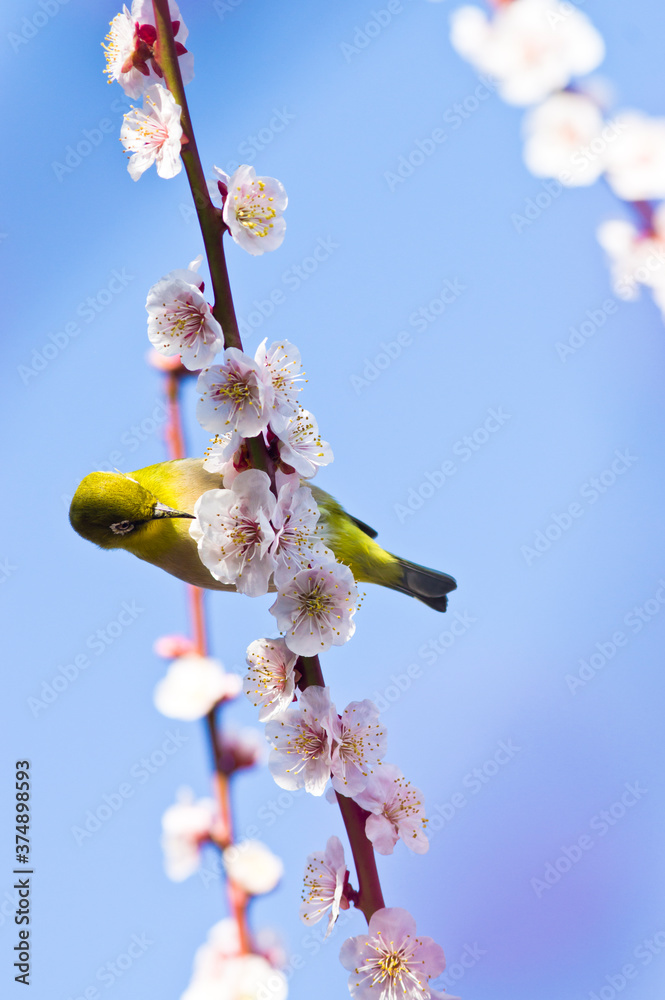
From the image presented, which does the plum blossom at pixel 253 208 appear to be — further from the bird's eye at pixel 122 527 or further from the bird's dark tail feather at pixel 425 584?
the bird's dark tail feather at pixel 425 584

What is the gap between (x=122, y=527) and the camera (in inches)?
90.4

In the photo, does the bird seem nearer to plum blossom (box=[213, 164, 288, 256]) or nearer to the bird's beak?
the bird's beak

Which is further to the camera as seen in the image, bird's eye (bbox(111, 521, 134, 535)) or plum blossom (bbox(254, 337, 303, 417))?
bird's eye (bbox(111, 521, 134, 535))

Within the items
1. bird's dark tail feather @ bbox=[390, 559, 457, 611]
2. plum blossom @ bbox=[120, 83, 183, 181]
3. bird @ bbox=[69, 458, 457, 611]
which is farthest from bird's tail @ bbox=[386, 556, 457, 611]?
plum blossom @ bbox=[120, 83, 183, 181]

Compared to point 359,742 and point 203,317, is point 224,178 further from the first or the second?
point 359,742

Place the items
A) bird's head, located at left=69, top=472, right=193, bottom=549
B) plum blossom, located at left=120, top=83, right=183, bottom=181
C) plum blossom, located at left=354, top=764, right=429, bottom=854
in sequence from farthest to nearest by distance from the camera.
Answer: bird's head, located at left=69, top=472, right=193, bottom=549, plum blossom, located at left=354, top=764, right=429, bottom=854, plum blossom, located at left=120, top=83, right=183, bottom=181

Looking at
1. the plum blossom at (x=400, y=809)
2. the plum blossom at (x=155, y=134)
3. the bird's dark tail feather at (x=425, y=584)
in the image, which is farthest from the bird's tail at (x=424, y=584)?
the plum blossom at (x=155, y=134)

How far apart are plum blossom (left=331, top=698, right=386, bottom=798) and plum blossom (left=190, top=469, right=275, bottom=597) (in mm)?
253

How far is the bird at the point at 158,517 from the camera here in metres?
2.26

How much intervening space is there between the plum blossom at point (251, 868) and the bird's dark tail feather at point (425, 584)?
98cm

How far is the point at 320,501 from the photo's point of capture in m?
2.69

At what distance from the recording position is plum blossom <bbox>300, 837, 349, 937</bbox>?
1.36 metres

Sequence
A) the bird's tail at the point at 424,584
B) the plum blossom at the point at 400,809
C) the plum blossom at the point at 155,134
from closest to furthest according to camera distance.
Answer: the plum blossom at the point at 155,134, the plum blossom at the point at 400,809, the bird's tail at the point at 424,584

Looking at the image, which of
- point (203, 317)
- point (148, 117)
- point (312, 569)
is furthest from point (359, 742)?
point (148, 117)
